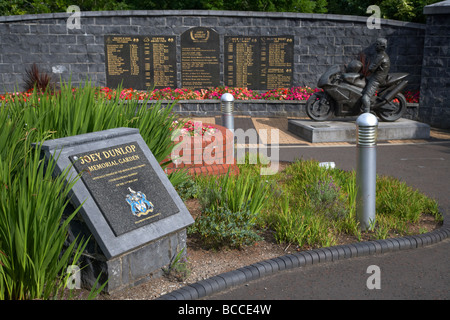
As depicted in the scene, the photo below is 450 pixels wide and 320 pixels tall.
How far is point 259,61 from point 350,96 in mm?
4168

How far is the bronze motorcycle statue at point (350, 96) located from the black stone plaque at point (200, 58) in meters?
4.22

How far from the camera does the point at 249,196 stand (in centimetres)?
545

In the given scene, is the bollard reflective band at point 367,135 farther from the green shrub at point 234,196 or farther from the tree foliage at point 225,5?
the tree foliage at point 225,5

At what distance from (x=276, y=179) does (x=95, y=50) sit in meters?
9.50

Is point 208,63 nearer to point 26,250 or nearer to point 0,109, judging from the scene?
point 0,109

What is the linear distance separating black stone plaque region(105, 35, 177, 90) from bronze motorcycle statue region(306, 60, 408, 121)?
4991 mm

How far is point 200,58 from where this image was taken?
1534 cm

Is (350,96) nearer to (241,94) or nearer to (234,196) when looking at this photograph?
(241,94)

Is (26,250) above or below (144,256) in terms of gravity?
above

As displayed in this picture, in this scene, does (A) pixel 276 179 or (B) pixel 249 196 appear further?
(A) pixel 276 179

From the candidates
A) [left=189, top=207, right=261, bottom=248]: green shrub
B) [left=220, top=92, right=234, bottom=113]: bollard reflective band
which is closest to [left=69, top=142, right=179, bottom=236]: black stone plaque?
[left=189, top=207, right=261, bottom=248]: green shrub
